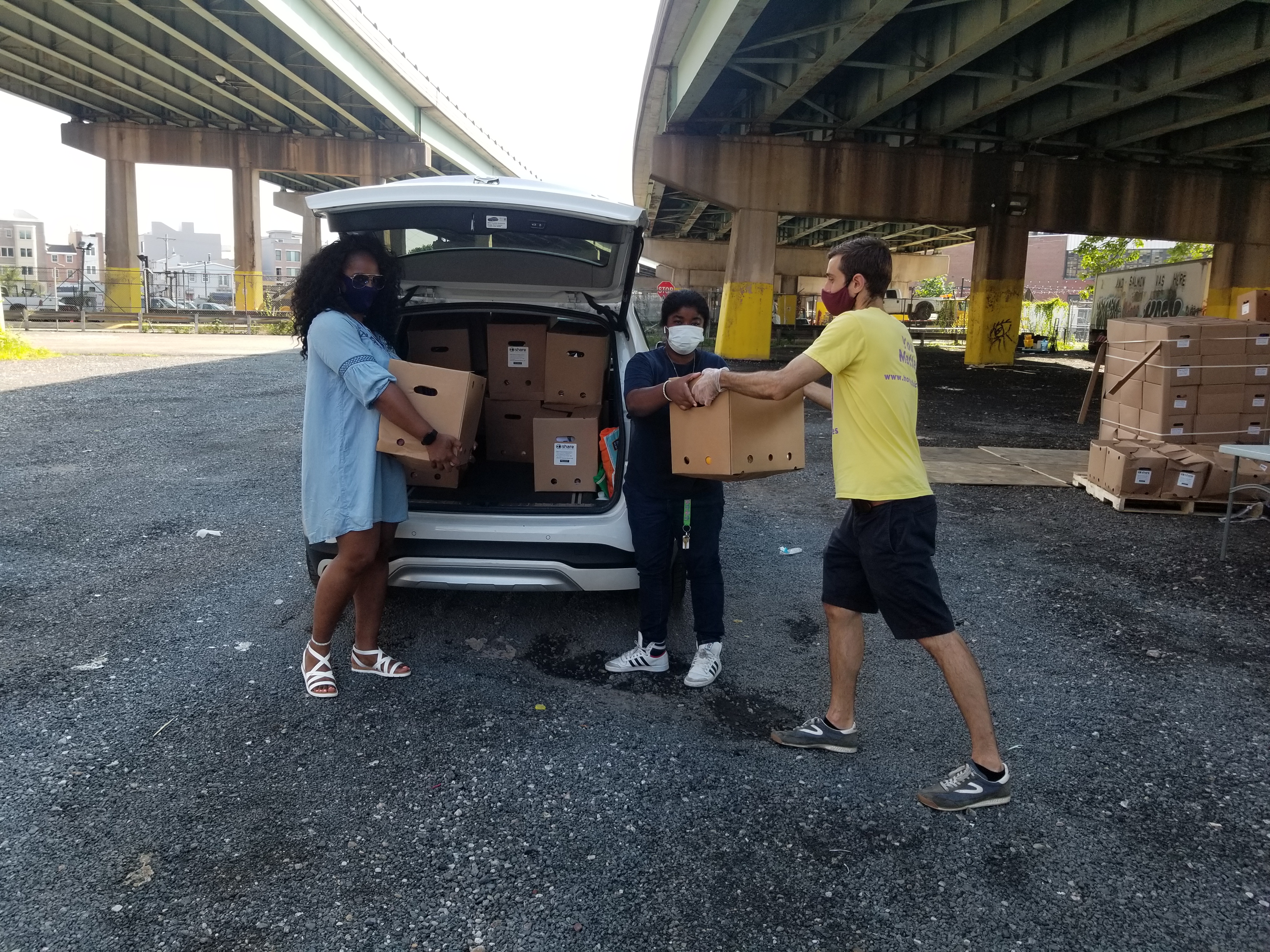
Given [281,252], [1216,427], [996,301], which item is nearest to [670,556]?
[1216,427]

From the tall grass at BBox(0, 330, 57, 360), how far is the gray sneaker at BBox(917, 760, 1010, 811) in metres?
17.3

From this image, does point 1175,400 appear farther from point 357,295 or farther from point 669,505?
point 357,295

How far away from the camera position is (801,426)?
3.55m

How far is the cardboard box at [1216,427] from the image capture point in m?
7.43

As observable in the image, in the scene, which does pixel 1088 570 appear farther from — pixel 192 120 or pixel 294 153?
pixel 192 120

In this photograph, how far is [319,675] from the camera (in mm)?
3416

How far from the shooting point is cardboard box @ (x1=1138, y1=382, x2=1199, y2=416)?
732cm

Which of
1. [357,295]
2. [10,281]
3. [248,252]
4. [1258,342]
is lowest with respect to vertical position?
[357,295]

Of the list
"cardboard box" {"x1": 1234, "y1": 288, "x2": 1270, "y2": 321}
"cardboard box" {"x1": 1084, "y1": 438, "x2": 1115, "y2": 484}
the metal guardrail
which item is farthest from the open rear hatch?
the metal guardrail

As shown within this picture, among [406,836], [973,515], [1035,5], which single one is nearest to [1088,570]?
[973,515]

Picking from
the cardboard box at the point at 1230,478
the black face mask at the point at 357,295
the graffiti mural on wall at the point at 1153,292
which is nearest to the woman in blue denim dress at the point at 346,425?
the black face mask at the point at 357,295

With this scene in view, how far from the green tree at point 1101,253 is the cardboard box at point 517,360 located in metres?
33.9

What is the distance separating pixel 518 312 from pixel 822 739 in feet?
8.51

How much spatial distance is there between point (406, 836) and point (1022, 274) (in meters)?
24.4
